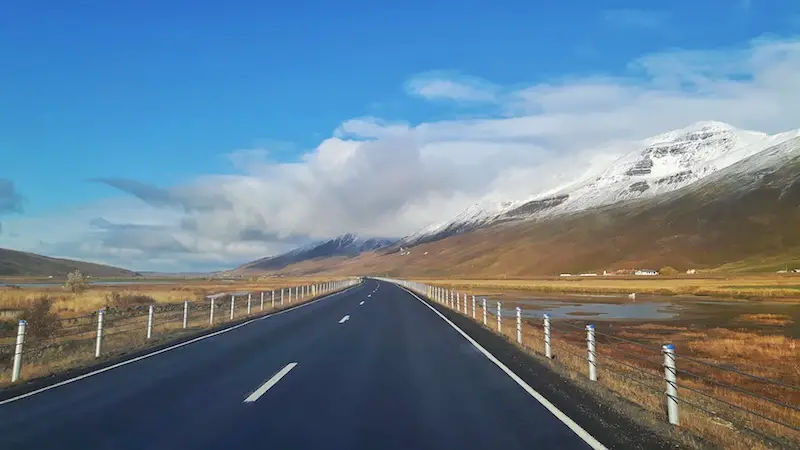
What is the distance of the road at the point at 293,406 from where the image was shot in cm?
704

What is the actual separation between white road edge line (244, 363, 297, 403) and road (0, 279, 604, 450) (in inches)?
1.0

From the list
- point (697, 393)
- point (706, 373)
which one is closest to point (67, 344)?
point (697, 393)

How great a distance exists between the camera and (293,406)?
8.77 metres

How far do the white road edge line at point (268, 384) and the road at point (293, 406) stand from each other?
0.03 m

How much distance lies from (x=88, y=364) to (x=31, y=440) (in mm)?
7407

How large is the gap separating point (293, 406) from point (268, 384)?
1.99 m

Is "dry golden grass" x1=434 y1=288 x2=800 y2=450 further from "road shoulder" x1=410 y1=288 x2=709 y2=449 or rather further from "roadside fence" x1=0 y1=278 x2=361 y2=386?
"roadside fence" x1=0 y1=278 x2=361 y2=386

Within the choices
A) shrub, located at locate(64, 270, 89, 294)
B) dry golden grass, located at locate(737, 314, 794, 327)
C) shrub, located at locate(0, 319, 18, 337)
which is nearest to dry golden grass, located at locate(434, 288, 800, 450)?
dry golden grass, located at locate(737, 314, 794, 327)

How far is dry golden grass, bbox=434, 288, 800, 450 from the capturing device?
28.9 ft

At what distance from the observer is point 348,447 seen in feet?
22.0

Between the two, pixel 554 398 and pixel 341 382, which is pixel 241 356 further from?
pixel 554 398

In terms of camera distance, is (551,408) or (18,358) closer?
(551,408)

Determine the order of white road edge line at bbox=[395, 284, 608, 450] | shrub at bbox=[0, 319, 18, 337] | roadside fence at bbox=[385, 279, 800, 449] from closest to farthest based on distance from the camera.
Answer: white road edge line at bbox=[395, 284, 608, 450], roadside fence at bbox=[385, 279, 800, 449], shrub at bbox=[0, 319, 18, 337]

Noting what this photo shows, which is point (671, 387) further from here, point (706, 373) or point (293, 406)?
point (706, 373)
